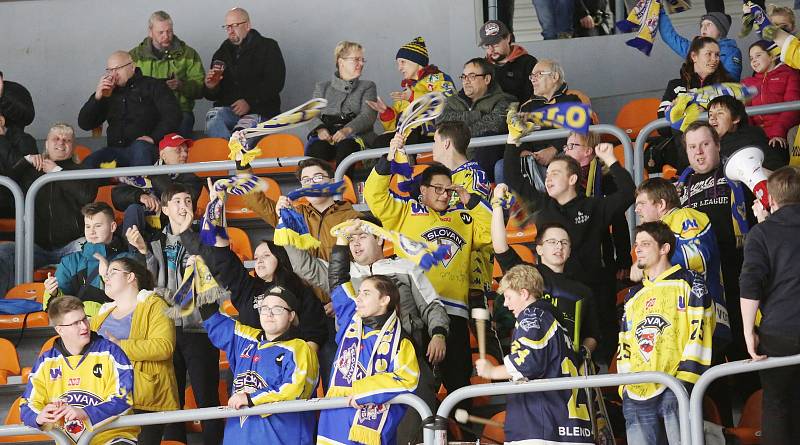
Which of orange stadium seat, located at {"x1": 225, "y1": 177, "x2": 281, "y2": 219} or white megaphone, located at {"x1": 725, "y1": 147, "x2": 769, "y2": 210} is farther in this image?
orange stadium seat, located at {"x1": 225, "y1": 177, "x2": 281, "y2": 219}

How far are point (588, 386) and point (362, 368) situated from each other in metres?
1.00

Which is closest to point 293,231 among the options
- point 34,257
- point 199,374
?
point 199,374

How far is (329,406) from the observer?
5879 millimetres

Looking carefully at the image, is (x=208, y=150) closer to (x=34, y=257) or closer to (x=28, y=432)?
(x=34, y=257)

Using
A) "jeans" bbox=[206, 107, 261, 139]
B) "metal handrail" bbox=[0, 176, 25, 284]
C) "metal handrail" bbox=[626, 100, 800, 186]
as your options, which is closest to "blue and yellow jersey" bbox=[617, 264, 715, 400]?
"metal handrail" bbox=[626, 100, 800, 186]

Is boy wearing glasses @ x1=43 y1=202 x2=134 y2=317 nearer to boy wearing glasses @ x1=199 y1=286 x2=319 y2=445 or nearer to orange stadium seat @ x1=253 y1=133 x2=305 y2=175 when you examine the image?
boy wearing glasses @ x1=199 y1=286 x2=319 y2=445

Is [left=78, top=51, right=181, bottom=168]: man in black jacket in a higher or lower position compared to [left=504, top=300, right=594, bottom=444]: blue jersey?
higher

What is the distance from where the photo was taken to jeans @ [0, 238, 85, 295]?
841cm

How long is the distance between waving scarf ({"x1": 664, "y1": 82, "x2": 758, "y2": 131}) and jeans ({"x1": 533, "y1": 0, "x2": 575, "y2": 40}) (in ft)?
8.68

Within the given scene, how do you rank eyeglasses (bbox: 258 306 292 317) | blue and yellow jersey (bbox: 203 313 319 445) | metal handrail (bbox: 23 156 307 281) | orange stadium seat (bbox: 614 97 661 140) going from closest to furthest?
blue and yellow jersey (bbox: 203 313 319 445) < eyeglasses (bbox: 258 306 292 317) < metal handrail (bbox: 23 156 307 281) < orange stadium seat (bbox: 614 97 661 140)

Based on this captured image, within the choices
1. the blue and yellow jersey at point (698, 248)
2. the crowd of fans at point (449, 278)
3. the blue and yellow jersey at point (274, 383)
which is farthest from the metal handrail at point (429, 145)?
the blue and yellow jersey at point (274, 383)

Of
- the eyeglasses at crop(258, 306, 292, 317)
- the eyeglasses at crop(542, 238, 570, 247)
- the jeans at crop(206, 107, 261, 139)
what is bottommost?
the eyeglasses at crop(258, 306, 292, 317)

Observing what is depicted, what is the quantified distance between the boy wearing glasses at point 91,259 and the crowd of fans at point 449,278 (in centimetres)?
1

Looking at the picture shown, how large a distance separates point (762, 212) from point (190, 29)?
5639 millimetres
